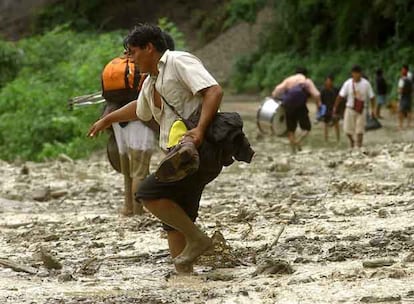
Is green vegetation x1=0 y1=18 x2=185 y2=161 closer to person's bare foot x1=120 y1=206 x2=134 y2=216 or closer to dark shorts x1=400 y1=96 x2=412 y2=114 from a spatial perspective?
dark shorts x1=400 y1=96 x2=412 y2=114

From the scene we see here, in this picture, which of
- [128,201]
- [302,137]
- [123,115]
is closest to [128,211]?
[128,201]

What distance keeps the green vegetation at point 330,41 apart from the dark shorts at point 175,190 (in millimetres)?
26266

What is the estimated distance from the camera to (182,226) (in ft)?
24.0

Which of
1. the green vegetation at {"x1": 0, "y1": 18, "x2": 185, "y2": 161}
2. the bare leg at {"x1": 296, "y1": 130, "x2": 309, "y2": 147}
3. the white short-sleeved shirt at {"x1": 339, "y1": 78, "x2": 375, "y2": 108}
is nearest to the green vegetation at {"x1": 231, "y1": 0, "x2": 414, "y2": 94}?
the green vegetation at {"x1": 0, "y1": 18, "x2": 185, "y2": 161}

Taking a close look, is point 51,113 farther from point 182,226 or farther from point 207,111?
point 207,111

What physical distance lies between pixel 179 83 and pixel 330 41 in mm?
33007

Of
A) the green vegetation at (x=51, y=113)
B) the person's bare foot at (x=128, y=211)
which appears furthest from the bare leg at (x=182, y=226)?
the green vegetation at (x=51, y=113)

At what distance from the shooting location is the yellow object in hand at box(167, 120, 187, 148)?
712 centimetres

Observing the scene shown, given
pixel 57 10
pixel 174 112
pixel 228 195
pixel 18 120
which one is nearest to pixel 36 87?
pixel 18 120

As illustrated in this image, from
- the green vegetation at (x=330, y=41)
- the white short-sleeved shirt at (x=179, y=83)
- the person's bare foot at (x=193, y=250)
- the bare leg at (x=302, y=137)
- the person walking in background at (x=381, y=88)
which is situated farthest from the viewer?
the green vegetation at (x=330, y=41)

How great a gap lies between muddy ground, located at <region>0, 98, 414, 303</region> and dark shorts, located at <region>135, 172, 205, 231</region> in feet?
1.62

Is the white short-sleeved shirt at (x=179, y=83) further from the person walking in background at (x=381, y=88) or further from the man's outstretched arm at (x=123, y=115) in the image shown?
the person walking in background at (x=381, y=88)

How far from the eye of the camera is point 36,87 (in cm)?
2422

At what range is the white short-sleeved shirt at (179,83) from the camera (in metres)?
7.05
